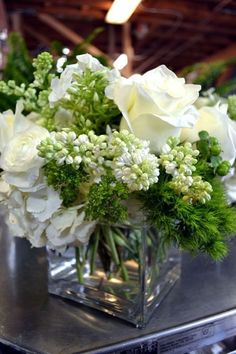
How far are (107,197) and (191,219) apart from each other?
0.11 m

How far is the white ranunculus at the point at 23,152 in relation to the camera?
20.5 inches

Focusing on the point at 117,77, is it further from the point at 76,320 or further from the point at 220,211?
the point at 76,320

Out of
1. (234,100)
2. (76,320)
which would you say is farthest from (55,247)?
(234,100)

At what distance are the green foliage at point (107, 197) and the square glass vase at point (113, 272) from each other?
15 centimetres

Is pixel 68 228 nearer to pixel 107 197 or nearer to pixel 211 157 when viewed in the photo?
pixel 107 197

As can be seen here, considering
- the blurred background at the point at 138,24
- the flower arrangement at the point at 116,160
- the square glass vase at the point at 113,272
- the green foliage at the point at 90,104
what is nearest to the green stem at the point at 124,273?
the square glass vase at the point at 113,272

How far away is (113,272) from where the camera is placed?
77 cm

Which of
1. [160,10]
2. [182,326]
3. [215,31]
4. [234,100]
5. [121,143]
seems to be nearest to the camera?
[121,143]

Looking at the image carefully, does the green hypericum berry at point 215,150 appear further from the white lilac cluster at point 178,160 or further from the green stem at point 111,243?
the green stem at point 111,243

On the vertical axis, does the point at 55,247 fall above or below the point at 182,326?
above

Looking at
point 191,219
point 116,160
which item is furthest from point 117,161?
point 191,219

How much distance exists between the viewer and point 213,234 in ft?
1.65

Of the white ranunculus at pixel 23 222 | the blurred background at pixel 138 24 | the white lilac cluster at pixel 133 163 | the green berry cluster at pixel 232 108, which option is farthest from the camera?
the blurred background at pixel 138 24

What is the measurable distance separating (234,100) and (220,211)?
269 mm
